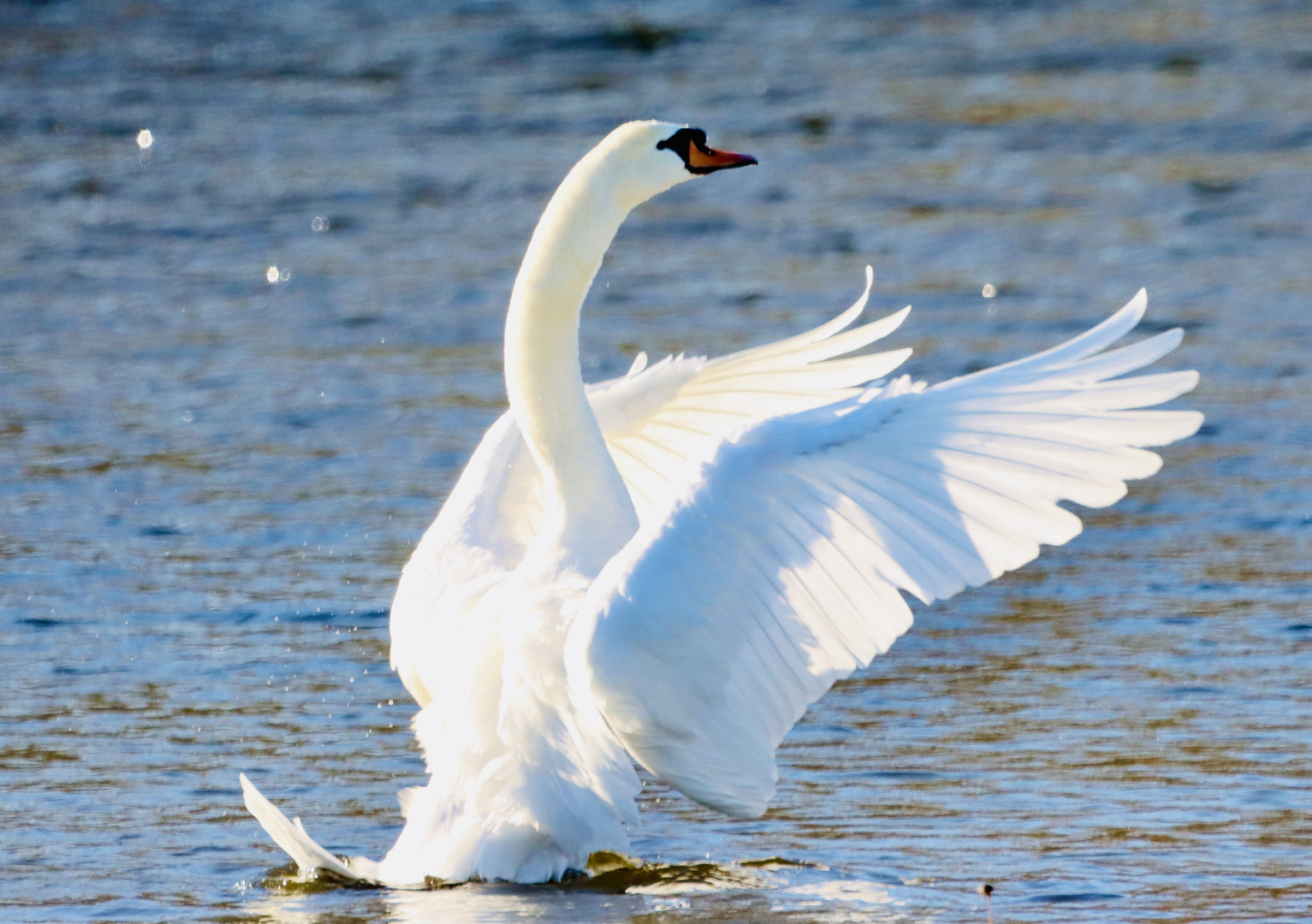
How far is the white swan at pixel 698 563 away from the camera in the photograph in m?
5.07

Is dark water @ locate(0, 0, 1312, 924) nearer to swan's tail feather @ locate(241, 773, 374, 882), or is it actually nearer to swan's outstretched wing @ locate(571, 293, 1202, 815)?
swan's tail feather @ locate(241, 773, 374, 882)

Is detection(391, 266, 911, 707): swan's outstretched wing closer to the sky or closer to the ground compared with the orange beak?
closer to the ground

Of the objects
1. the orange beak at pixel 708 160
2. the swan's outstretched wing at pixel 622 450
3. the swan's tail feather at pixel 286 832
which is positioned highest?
the orange beak at pixel 708 160

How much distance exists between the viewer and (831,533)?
17.0ft

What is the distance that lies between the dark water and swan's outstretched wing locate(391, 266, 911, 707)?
597mm

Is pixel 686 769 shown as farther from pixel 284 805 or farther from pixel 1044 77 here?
pixel 1044 77

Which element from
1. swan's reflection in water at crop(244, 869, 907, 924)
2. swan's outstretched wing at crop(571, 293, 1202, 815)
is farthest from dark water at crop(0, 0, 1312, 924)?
swan's outstretched wing at crop(571, 293, 1202, 815)

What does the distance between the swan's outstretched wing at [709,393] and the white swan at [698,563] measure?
872 mm

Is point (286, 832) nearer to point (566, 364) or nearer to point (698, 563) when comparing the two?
point (698, 563)

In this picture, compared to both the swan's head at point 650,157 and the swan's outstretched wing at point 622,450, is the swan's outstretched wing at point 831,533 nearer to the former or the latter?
the swan's outstretched wing at point 622,450

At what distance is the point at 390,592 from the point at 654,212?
7.10 meters

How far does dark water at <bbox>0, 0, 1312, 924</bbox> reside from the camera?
5.97 meters

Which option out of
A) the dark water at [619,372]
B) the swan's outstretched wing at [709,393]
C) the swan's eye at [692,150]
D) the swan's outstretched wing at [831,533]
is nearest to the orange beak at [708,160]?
the swan's eye at [692,150]

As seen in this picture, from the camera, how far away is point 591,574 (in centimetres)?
589
